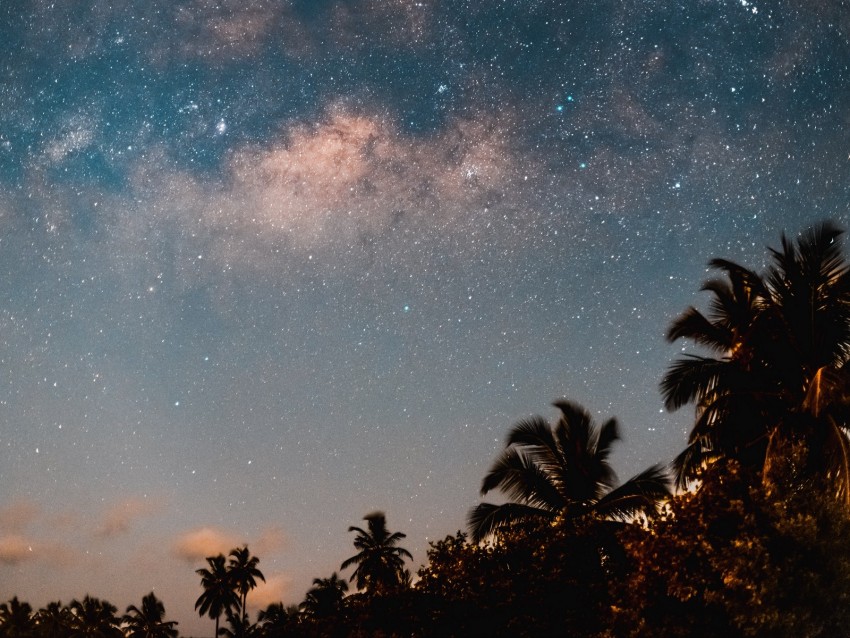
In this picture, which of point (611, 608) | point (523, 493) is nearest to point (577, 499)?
point (523, 493)

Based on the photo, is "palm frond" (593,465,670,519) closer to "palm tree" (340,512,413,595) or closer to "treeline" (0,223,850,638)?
"treeline" (0,223,850,638)

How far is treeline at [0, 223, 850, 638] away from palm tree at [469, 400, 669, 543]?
0.72 m

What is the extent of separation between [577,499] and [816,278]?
9917 millimetres

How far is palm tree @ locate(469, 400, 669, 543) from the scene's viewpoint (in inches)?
850

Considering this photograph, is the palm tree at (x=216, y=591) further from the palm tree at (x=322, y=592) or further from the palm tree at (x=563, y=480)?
the palm tree at (x=563, y=480)

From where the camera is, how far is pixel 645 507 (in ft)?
69.8

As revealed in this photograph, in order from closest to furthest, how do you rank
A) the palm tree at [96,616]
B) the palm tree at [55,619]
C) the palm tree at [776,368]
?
1. the palm tree at [776,368]
2. the palm tree at [55,619]
3. the palm tree at [96,616]

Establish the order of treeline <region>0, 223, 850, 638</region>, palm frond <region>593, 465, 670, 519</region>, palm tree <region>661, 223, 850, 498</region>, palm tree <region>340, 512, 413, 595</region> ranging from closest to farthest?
1. treeline <region>0, 223, 850, 638</region>
2. palm tree <region>661, 223, 850, 498</region>
3. palm frond <region>593, 465, 670, 519</region>
4. palm tree <region>340, 512, 413, 595</region>

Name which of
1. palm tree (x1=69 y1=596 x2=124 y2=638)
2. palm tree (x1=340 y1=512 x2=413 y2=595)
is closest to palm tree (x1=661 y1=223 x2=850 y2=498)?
palm tree (x1=340 y1=512 x2=413 y2=595)

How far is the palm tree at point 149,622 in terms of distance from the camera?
253 feet

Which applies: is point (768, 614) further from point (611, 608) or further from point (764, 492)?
point (611, 608)

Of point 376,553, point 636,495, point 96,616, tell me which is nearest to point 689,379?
point 636,495

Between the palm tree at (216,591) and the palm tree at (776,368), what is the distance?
5847 centimetres

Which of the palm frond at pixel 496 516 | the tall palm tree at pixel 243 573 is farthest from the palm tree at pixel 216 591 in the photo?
the palm frond at pixel 496 516
